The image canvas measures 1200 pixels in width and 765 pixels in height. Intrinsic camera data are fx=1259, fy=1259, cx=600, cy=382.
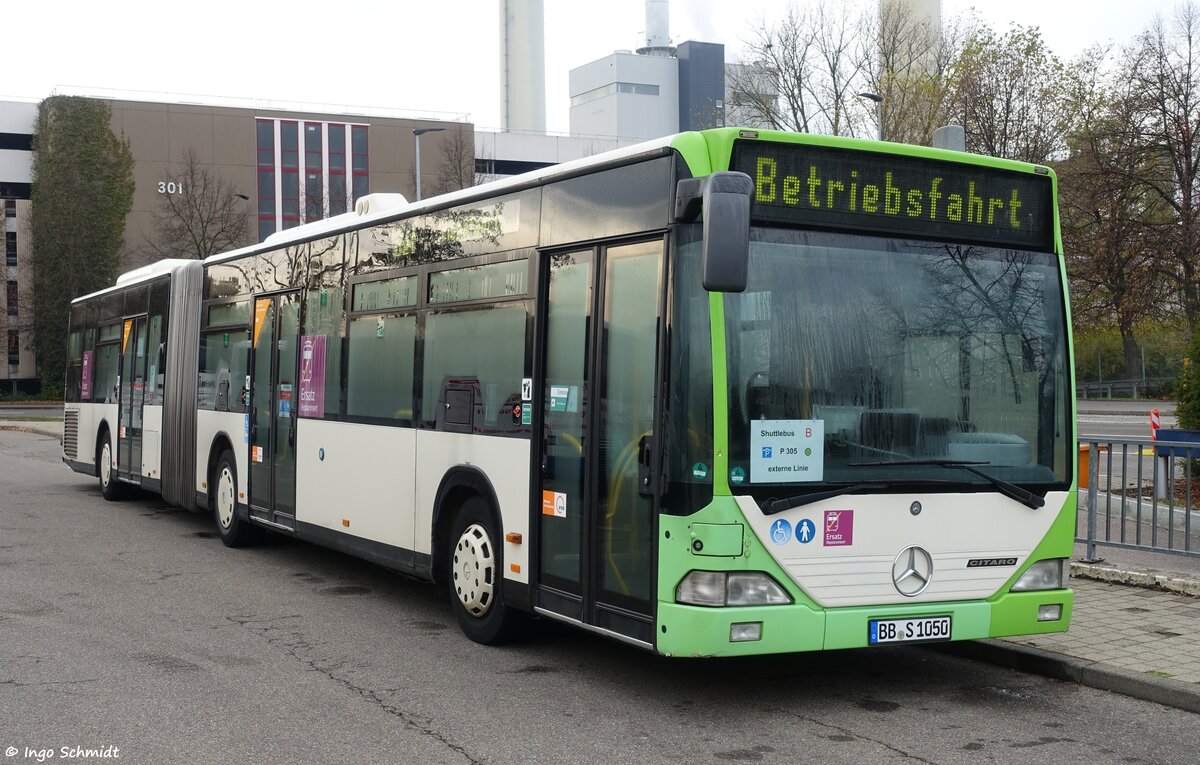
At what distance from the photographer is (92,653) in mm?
7859

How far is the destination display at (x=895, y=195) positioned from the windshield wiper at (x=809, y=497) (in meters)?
1.37

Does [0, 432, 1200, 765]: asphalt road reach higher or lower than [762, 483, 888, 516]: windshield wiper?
lower

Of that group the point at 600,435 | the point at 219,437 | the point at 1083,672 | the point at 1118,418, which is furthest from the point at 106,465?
the point at 1118,418

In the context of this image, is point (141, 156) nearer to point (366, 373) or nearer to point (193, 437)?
A: point (193, 437)

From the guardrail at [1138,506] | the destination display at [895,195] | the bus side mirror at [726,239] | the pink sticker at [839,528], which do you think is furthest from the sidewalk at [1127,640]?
the bus side mirror at [726,239]

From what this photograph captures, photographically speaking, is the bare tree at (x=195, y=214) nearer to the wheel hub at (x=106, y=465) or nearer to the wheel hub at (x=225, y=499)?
the wheel hub at (x=106, y=465)

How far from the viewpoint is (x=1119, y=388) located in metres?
53.2

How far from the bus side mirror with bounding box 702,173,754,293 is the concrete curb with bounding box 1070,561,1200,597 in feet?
18.4

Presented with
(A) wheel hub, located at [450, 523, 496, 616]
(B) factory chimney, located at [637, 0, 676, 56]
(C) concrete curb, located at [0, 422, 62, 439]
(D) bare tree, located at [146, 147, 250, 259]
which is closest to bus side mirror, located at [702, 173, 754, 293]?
(A) wheel hub, located at [450, 523, 496, 616]

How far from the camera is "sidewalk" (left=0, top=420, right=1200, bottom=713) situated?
702cm

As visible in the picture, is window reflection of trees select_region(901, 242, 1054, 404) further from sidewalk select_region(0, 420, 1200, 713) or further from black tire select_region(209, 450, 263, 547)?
black tire select_region(209, 450, 263, 547)

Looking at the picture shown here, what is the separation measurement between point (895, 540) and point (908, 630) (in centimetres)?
48

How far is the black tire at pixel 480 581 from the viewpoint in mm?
8102

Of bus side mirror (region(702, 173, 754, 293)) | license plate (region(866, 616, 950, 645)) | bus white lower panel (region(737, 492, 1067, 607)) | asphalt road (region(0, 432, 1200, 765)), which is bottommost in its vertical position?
asphalt road (region(0, 432, 1200, 765))
